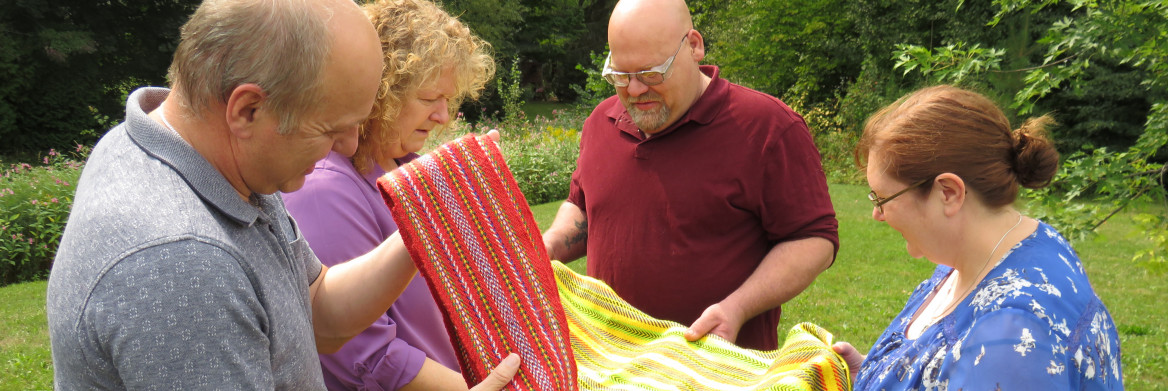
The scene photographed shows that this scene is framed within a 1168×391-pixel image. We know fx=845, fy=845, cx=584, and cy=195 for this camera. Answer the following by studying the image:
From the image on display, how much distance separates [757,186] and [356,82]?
6.11 ft

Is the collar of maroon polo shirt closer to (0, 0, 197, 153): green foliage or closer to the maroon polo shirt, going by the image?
the maroon polo shirt

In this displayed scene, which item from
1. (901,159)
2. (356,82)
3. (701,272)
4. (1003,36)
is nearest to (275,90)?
(356,82)

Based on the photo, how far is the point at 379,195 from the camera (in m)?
2.34

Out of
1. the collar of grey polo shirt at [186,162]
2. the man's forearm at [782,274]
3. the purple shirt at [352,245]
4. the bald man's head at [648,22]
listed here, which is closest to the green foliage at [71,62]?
the bald man's head at [648,22]

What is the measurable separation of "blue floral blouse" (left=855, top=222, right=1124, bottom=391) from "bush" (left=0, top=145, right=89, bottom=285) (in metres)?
9.53

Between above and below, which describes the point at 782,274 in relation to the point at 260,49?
below

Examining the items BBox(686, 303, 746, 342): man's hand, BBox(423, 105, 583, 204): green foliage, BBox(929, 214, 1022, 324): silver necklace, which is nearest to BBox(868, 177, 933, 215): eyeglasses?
BBox(929, 214, 1022, 324): silver necklace

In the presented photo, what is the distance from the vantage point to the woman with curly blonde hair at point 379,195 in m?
2.20

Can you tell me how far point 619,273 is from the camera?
3.30 m

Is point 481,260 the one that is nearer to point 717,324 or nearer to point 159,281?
point 159,281

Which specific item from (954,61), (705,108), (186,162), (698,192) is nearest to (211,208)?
(186,162)

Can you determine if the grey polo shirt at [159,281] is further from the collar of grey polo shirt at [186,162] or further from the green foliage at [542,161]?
the green foliage at [542,161]

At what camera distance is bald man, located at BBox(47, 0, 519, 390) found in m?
1.32

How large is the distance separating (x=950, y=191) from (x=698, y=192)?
111cm
